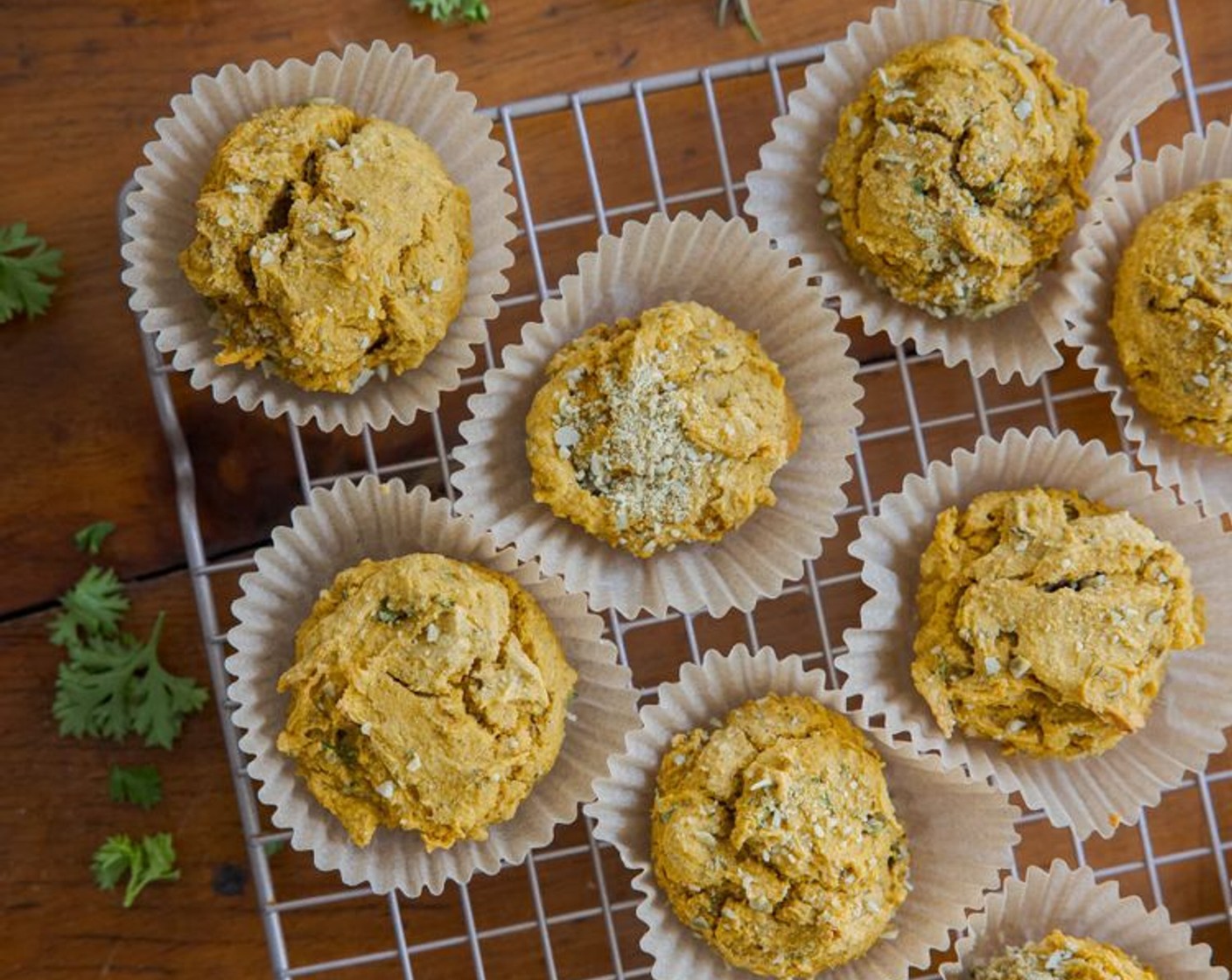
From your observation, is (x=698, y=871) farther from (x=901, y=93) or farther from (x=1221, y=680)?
(x=901, y=93)

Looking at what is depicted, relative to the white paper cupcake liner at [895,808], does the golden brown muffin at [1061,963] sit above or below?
below

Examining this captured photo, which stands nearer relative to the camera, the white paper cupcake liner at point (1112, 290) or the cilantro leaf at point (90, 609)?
the white paper cupcake liner at point (1112, 290)

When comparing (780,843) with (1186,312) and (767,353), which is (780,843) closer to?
(767,353)

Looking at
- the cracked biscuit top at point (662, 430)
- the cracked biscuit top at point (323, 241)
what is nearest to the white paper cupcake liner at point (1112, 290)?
the cracked biscuit top at point (662, 430)

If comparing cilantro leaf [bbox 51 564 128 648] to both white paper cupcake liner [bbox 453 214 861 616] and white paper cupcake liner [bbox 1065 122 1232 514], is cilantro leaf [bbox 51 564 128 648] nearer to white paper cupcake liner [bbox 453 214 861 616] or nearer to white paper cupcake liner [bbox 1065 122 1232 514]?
white paper cupcake liner [bbox 453 214 861 616]

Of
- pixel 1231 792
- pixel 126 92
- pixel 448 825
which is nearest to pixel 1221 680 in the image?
pixel 1231 792

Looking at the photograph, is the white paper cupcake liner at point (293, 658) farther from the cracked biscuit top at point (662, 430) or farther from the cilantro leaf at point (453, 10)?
the cilantro leaf at point (453, 10)

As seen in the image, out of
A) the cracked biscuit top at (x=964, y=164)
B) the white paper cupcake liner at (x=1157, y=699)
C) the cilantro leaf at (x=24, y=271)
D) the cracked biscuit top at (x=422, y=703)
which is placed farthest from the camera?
the cilantro leaf at (x=24, y=271)
